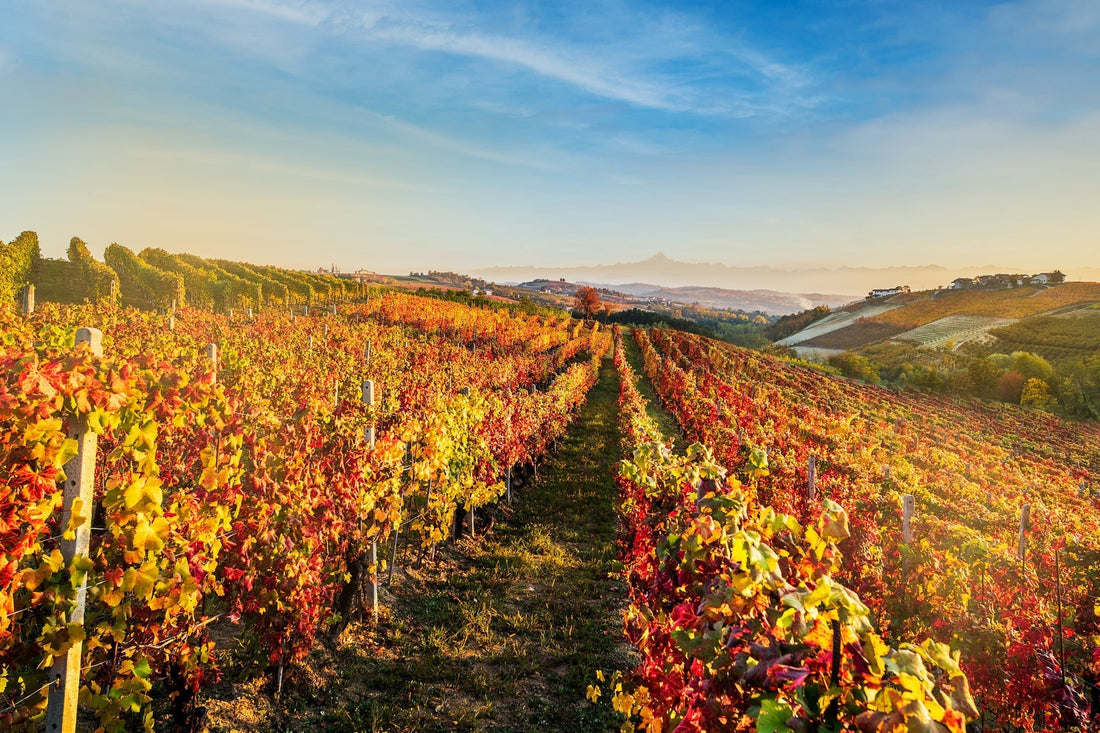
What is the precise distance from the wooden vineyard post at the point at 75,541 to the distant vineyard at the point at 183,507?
0.01m

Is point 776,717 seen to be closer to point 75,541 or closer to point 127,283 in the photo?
point 75,541

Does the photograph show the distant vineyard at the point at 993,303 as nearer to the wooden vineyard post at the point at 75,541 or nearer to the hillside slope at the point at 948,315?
the hillside slope at the point at 948,315

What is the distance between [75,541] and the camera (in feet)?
7.86

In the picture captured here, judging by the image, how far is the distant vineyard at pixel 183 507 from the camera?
7.65 ft

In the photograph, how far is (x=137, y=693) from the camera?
9.47 ft

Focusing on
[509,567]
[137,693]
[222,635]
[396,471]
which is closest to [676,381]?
[509,567]

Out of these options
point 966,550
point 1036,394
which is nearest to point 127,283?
point 966,550

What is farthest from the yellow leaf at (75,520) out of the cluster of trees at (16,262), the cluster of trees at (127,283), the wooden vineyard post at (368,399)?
the cluster of trees at (127,283)

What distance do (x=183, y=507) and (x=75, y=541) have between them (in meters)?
0.71

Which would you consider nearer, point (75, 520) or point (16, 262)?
point (75, 520)

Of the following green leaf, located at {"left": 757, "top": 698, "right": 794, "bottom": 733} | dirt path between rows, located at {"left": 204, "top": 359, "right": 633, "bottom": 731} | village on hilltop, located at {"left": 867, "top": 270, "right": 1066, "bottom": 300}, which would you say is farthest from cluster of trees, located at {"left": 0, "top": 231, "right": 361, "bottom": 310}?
village on hilltop, located at {"left": 867, "top": 270, "right": 1066, "bottom": 300}

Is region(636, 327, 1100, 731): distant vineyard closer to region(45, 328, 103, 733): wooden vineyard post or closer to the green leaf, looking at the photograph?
the green leaf

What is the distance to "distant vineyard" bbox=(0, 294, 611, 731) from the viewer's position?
7.65 feet

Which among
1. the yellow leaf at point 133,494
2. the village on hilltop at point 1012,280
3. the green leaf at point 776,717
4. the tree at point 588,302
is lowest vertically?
the green leaf at point 776,717
